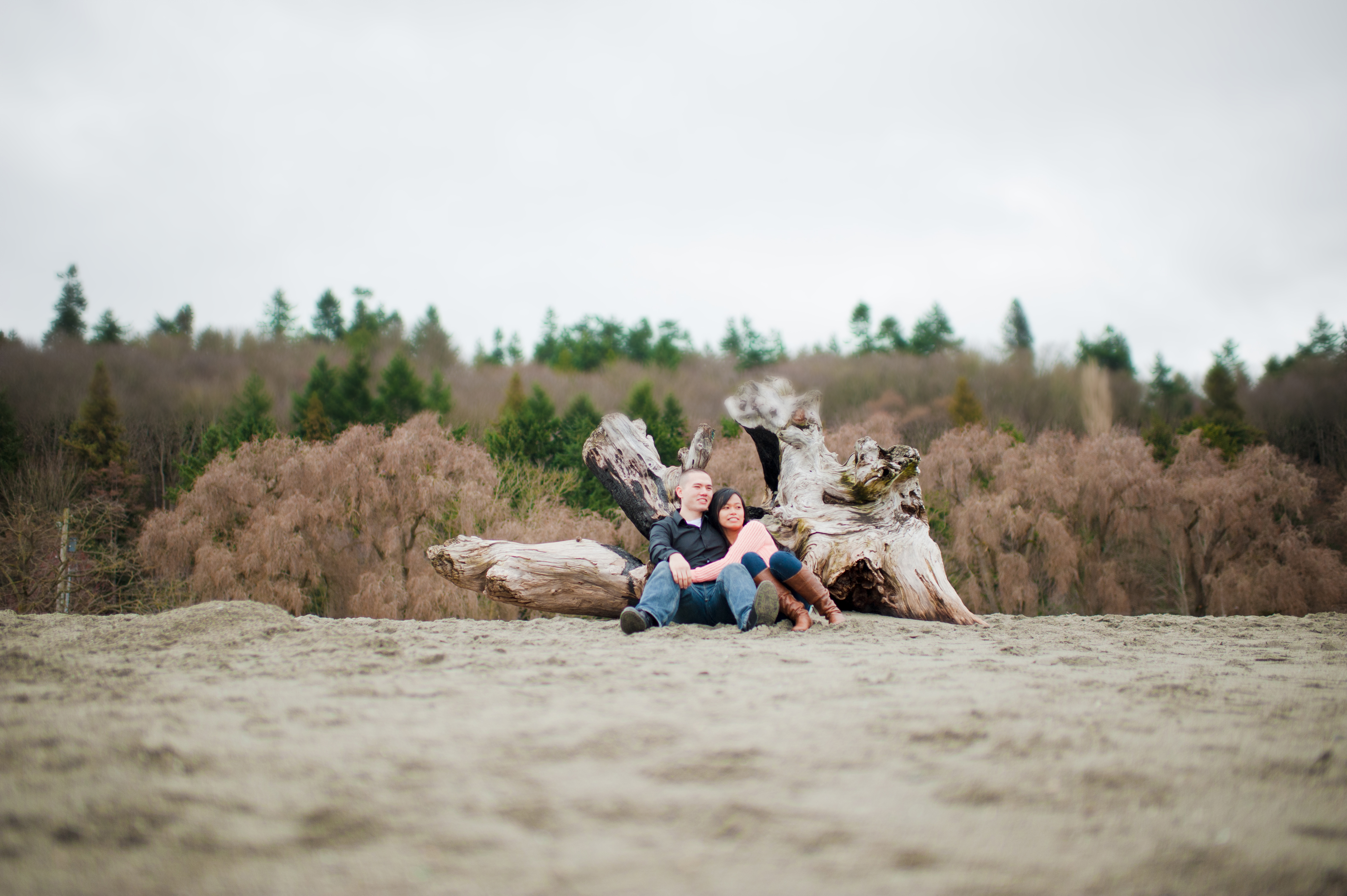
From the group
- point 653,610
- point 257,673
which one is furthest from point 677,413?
point 257,673

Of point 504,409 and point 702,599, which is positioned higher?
point 504,409

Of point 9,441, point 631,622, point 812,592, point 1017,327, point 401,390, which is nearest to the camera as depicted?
point 631,622

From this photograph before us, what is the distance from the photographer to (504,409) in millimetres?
25469

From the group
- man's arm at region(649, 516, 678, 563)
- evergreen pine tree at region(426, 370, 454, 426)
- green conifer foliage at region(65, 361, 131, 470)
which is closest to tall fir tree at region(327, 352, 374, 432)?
evergreen pine tree at region(426, 370, 454, 426)

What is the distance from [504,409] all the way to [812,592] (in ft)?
70.8

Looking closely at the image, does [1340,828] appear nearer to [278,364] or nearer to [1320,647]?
[1320,647]

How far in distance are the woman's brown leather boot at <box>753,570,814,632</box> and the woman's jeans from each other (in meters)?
0.03

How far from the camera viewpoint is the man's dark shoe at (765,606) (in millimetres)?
4801

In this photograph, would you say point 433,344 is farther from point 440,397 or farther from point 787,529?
point 787,529

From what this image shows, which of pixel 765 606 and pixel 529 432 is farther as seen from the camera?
pixel 529 432

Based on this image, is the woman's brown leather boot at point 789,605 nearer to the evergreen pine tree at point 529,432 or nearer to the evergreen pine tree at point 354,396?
the evergreen pine tree at point 529,432

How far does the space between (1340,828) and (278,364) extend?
37.5 metres

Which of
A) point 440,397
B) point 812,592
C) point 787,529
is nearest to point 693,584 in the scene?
point 812,592

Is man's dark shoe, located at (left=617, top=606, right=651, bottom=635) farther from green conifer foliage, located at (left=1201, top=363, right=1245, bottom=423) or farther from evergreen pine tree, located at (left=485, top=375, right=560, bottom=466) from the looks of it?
green conifer foliage, located at (left=1201, top=363, right=1245, bottom=423)
